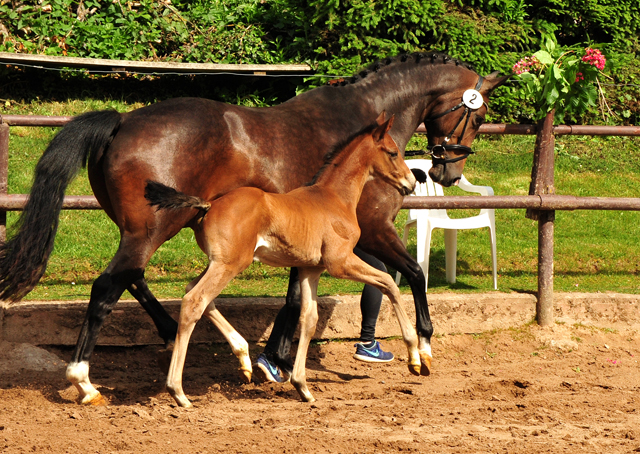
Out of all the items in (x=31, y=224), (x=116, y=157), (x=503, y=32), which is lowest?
(x=31, y=224)

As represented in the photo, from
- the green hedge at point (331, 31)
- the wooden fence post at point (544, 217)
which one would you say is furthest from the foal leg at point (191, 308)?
the green hedge at point (331, 31)

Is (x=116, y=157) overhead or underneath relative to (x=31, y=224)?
overhead

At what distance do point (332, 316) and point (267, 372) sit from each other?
1127mm

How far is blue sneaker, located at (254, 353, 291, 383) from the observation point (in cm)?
473

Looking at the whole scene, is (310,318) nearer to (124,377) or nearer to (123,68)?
(124,377)

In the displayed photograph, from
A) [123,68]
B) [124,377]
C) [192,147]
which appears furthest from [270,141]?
[123,68]

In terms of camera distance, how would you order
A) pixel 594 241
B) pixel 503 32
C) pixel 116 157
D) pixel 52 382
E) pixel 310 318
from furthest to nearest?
1. pixel 503 32
2. pixel 594 241
3. pixel 52 382
4. pixel 310 318
5. pixel 116 157

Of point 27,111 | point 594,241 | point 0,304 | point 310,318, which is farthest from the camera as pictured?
point 27,111

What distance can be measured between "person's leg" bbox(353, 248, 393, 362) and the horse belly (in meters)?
1.23

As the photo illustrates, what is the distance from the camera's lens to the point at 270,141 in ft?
14.7

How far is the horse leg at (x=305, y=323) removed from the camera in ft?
14.1

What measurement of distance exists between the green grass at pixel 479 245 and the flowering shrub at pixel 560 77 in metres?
1.61

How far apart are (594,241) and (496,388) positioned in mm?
4217

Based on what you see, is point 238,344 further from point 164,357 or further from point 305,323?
point 164,357
